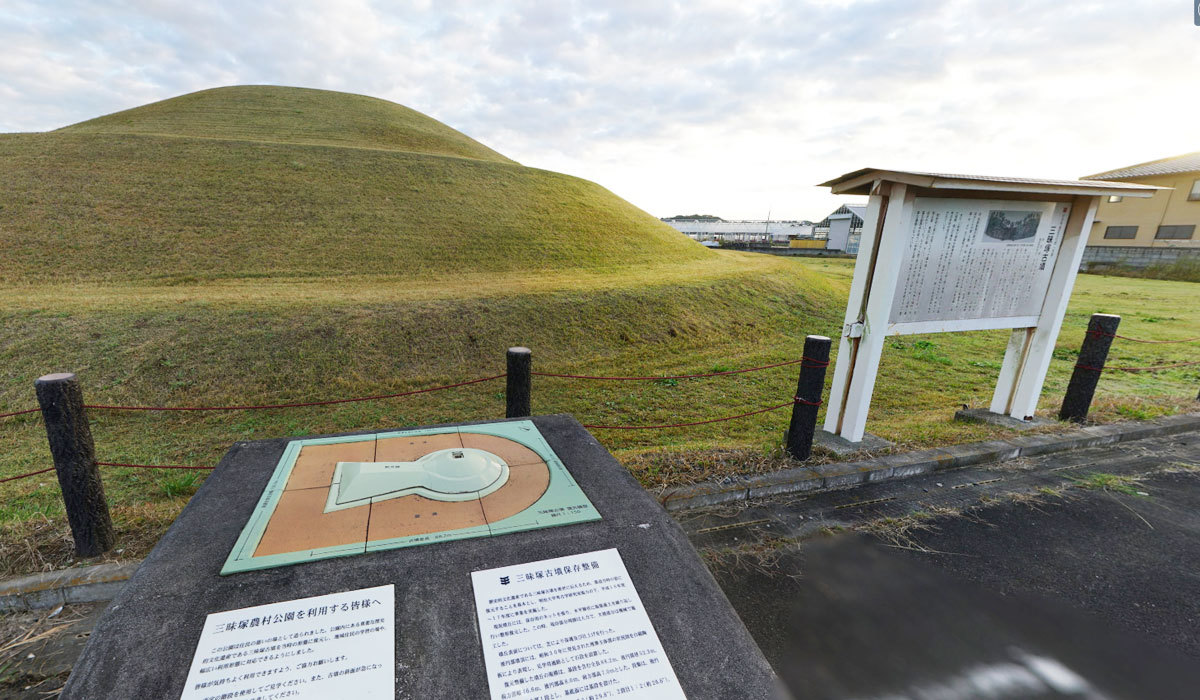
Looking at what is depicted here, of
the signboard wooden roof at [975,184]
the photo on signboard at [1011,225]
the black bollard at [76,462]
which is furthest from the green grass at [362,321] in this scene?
the signboard wooden roof at [975,184]

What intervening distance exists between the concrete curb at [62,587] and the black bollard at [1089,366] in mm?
8060

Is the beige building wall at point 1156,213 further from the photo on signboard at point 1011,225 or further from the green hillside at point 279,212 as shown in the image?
the photo on signboard at point 1011,225

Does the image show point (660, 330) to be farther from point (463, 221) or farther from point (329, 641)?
point (463, 221)

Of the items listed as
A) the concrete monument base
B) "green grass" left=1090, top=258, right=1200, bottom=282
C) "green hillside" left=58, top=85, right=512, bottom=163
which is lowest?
the concrete monument base

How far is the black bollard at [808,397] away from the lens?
4.09 m

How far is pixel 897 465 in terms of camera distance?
4230mm

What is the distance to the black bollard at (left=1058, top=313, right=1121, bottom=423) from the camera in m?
5.07

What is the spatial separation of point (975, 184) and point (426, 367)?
7680 millimetres

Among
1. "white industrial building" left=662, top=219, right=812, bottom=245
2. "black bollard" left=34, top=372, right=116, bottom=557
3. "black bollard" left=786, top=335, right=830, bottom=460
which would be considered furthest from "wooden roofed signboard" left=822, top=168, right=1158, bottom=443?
"white industrial building" left=662, top=219, right=812, bottom=245

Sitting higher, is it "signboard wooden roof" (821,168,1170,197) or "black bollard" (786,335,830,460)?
"signboard wooden roof" (821,168,1170,197)

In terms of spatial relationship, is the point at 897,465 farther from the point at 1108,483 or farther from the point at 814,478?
the point at 1108,483

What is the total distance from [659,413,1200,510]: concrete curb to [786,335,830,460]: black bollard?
22cm

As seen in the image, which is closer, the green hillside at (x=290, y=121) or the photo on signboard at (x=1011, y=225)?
the photo on signboard at (x=1011, y=225)

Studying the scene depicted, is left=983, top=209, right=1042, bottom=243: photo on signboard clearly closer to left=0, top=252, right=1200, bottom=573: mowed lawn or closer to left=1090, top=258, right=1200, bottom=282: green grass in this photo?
left=0, top=252, right=1200, bottom=573: mowed lawn
